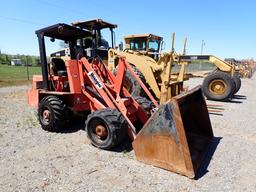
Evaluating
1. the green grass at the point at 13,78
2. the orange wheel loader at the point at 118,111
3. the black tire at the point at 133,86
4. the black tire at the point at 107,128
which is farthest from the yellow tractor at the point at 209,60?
the green grass at the point at 13,78

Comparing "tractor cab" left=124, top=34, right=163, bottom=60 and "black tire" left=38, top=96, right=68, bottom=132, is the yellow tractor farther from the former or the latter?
"black tire" left=38, top=96, right=68, bottom=132

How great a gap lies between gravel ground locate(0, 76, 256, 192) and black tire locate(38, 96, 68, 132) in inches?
6.8

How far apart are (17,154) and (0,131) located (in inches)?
63.2

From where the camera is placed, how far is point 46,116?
5309mm

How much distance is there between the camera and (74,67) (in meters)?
5.02

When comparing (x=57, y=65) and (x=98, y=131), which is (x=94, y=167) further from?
(x=57, y=65)

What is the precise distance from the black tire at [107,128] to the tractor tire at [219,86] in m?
6.87

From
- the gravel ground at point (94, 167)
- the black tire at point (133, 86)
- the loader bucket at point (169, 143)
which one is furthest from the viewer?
the black tire at point (133, 86)

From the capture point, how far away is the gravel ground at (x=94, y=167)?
124 inches

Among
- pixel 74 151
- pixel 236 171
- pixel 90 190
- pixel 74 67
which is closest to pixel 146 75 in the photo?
pixel 74 67

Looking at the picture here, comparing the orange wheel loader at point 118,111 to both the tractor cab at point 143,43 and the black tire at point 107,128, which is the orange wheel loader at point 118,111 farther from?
the tractor cab at point 143,43

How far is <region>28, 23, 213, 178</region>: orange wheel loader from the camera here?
11.2 ft

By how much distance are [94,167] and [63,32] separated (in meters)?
3.28

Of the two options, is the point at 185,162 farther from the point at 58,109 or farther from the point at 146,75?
the point at 146,75
